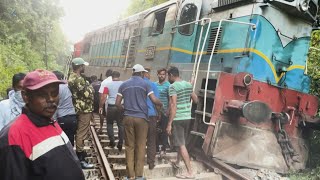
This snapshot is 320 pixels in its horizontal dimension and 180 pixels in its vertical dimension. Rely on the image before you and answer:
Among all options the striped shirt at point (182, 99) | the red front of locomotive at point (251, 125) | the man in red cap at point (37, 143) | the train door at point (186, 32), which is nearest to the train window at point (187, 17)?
the train door at point (186, 32)

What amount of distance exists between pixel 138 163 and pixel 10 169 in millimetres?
3313

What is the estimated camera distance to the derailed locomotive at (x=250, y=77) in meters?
5.62

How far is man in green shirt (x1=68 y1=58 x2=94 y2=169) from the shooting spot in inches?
202

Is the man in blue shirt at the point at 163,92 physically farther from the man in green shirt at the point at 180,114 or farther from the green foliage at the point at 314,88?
the green foliage at the point at 314,88

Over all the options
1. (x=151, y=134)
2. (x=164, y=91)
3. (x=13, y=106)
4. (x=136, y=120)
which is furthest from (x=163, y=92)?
(x=13, y=106)

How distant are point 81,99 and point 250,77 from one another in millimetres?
2828

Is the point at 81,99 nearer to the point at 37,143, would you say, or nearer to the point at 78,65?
the point at 78,65

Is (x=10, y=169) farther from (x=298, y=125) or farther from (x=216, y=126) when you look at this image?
(x=298, y=125)

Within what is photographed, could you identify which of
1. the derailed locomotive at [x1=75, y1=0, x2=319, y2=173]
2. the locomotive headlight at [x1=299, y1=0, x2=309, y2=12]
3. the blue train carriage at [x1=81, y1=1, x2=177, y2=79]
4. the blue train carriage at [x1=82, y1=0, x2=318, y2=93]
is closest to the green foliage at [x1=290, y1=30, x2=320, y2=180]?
the derailed locomotive at [x1=75, y1=0, x2=319, y2=173]

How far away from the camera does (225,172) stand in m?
5.29

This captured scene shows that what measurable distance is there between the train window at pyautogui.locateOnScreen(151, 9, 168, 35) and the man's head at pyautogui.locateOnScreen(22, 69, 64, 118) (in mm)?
6606

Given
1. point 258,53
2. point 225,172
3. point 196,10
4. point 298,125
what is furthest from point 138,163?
point 196,10

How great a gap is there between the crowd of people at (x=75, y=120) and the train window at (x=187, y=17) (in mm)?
1932

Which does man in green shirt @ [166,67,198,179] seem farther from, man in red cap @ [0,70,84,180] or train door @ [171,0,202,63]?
man in red cap @ [0,70,84,180]
